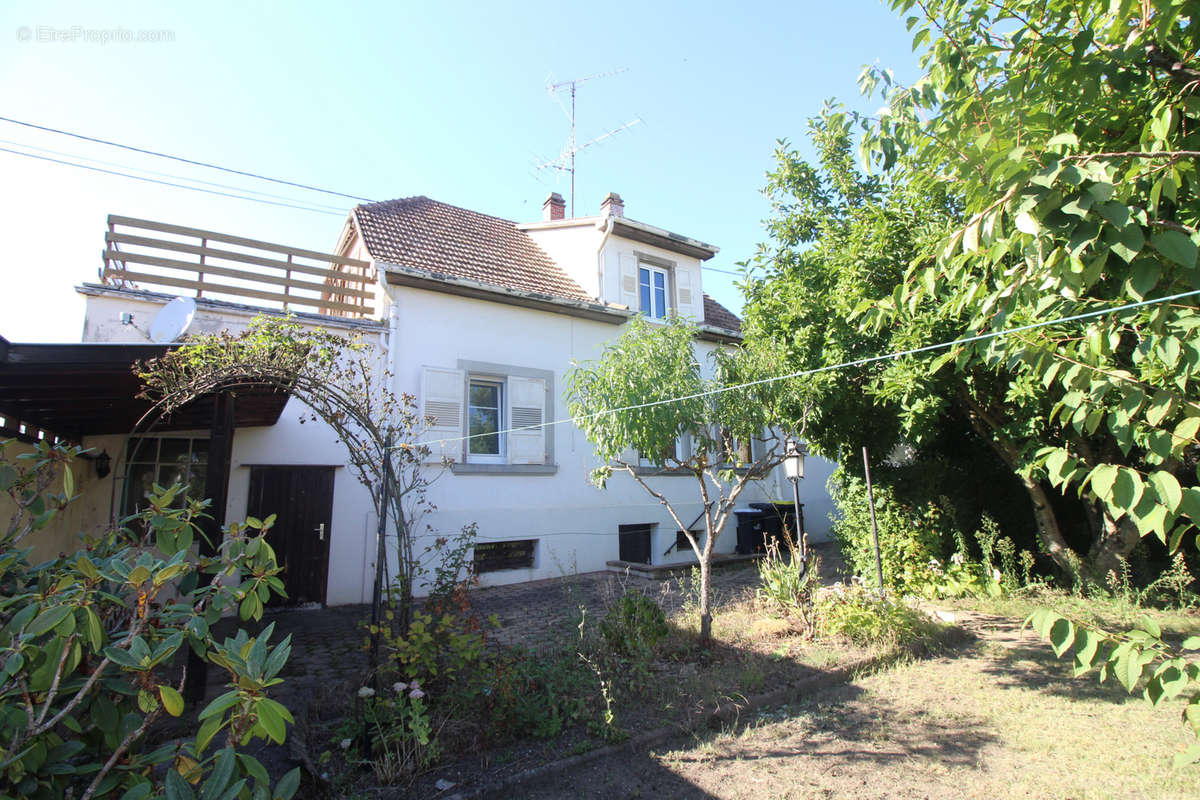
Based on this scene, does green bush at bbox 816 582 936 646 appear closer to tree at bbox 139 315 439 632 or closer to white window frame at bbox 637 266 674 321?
tree at bbox 139 315 439 632

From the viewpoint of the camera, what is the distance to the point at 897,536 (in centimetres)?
870

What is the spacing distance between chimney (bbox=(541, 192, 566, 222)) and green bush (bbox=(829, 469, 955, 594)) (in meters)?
8.62

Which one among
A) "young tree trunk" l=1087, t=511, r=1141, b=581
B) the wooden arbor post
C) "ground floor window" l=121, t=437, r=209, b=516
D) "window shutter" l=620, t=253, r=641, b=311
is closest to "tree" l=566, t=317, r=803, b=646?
the wooden arbor post

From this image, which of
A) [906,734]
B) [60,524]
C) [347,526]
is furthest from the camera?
[347,526]

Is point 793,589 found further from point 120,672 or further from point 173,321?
point 173,321

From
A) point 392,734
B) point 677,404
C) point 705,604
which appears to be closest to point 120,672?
point 392,734

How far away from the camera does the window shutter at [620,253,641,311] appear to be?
11750mm

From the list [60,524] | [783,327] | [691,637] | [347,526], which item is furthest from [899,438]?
[60,524]

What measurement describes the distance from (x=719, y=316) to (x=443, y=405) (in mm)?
7569

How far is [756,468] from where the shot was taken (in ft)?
19.3

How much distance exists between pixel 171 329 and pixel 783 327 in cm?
679

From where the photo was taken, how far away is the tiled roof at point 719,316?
13.8 m

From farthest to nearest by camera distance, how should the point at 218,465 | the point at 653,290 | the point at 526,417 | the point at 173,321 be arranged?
the point at 653,290, the point at 526,417, the point at 173,321, the point at 218,465

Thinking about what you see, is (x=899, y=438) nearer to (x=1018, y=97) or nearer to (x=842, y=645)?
(x=842, y=645)
